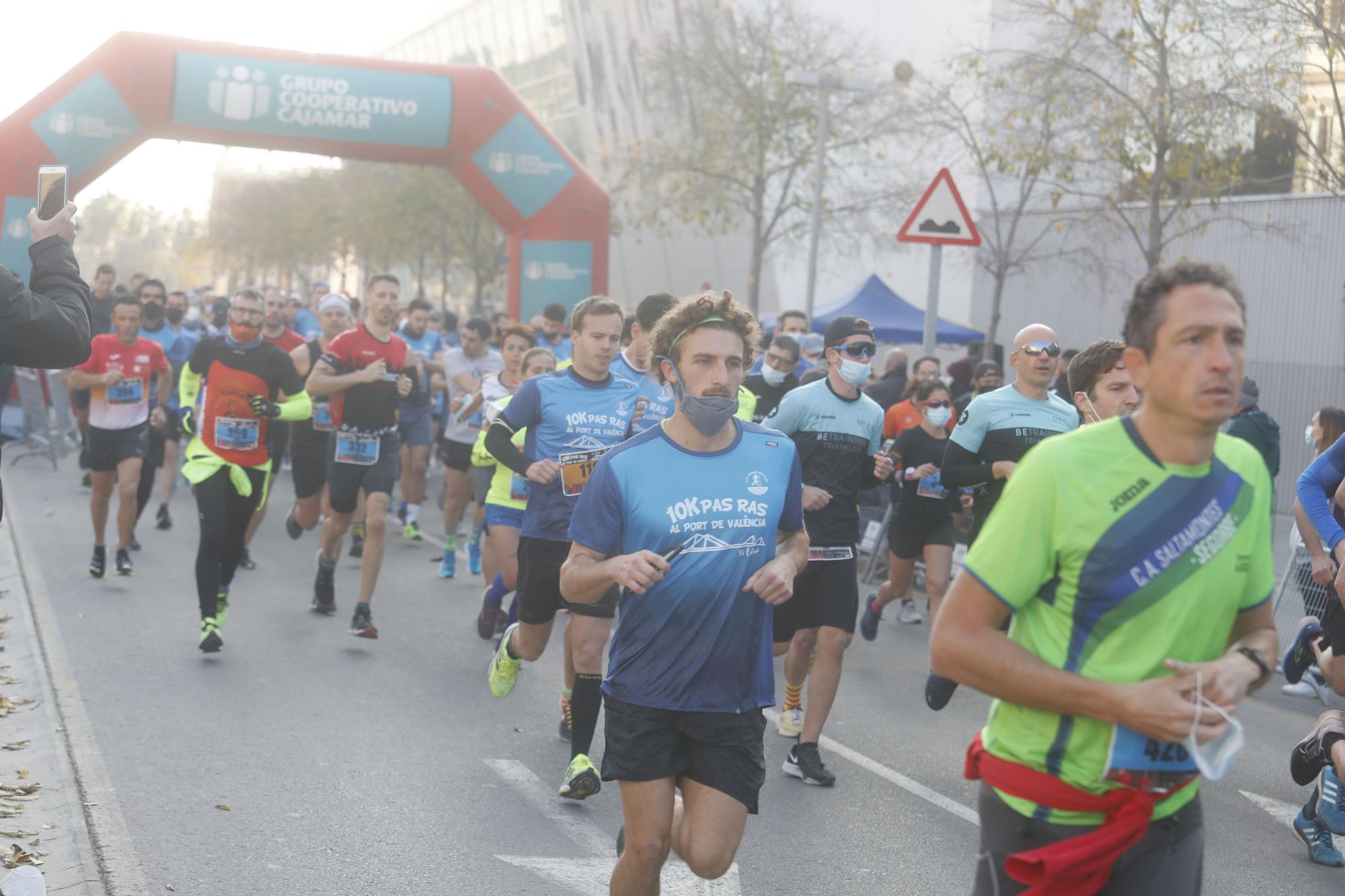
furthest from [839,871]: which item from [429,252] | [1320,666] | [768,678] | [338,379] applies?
[429,252]

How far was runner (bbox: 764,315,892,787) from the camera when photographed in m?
6.89

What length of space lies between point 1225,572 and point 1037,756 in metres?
0.49

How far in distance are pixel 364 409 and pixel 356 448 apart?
255 mm

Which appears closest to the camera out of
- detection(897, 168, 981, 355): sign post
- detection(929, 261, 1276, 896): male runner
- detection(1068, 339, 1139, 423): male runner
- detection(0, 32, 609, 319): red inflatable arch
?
detection(929, 261, 1276, 896): male runner

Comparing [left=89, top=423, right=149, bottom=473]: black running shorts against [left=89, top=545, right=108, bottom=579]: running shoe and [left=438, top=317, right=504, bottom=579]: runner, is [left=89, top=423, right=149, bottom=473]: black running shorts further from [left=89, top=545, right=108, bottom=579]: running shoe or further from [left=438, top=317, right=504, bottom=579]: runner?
[left=438, top=317, right=504, bottom=579]: runner

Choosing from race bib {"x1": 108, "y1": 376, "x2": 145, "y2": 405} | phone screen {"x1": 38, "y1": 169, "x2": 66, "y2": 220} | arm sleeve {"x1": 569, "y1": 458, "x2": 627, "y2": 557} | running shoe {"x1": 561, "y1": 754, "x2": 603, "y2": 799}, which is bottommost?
running shoe {"x1": 561, "y1": 754, "x2": 603, "y2": 799}

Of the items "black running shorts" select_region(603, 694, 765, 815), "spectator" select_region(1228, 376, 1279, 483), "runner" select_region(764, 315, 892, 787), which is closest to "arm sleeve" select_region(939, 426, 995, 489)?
"runner" select_region(764, 315, 892, 787)

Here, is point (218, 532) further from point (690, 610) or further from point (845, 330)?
point (690, 610)

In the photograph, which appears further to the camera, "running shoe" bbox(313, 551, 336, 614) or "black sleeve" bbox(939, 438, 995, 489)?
"running shoe" bbox(313, 551, 336, 614)

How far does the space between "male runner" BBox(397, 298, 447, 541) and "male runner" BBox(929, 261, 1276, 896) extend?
34.0ft

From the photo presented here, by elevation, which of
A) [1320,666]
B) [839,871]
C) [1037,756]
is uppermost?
[1037,756]

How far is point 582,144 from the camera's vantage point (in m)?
50.5

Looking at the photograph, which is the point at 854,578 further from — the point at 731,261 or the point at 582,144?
the point at 582,144

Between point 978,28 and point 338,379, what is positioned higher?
point 978,28
